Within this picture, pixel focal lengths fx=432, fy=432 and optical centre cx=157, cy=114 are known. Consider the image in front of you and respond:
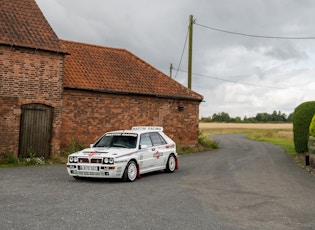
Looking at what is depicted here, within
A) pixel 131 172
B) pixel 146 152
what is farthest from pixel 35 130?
pixel 131 172

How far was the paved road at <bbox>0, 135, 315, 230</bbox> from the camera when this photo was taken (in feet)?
23.0

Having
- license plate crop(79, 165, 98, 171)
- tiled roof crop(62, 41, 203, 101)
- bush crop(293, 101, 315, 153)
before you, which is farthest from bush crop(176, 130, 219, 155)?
license plate crop(79, 165, 98, 171)

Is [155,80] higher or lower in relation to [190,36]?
lower

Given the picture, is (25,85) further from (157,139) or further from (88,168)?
(88,168)

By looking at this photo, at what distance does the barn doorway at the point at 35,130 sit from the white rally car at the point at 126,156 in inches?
230

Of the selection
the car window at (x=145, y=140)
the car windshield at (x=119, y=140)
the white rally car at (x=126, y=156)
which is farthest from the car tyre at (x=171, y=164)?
the car windshield at (x=119, y=140)

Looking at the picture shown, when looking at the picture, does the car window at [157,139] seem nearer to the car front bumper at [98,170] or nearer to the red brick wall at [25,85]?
the car front bumper at [98,170]

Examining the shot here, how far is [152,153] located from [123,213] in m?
5.78

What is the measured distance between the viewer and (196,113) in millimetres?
27047

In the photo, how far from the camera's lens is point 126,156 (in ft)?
39.1

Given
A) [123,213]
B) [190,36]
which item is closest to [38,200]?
[123,213]

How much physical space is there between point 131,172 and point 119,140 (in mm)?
1419

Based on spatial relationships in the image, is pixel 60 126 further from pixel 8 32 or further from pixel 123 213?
pixel 123 213

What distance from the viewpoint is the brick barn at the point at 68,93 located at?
17656 mm
